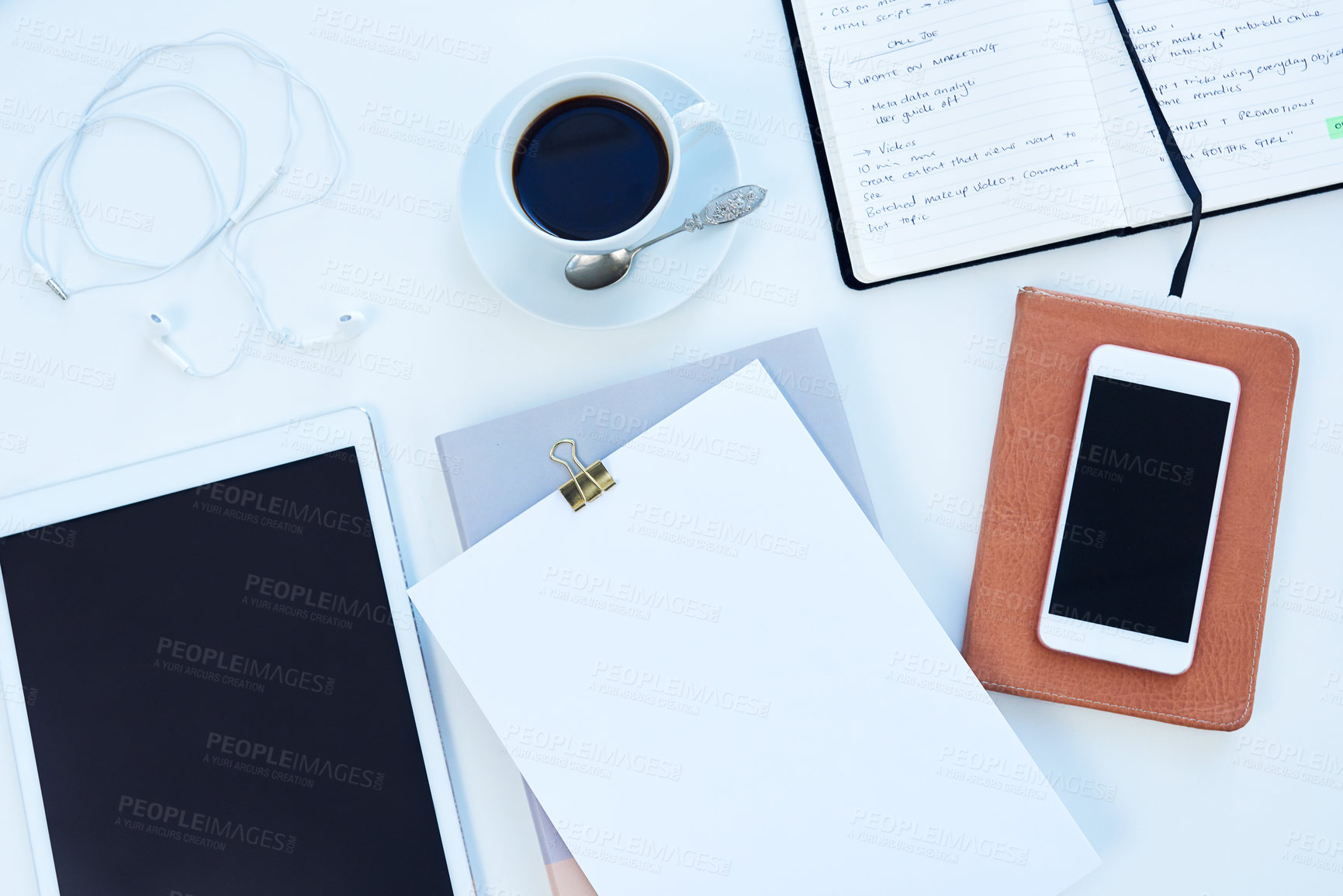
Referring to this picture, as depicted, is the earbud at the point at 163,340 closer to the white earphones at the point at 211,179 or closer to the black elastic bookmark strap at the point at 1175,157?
the white earphones at the point at 211,179

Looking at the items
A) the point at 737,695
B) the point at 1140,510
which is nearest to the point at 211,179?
the point at 737,695

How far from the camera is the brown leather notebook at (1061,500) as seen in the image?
0.70m

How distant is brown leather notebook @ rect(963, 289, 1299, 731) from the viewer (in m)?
0.70

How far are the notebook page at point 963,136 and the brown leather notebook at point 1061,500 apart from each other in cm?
8

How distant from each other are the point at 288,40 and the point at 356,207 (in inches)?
6.3

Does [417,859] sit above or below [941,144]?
→ below

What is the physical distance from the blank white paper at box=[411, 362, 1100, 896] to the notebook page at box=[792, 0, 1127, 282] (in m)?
0.21

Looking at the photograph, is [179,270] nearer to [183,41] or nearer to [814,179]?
[183,41]

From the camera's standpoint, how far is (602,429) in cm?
72

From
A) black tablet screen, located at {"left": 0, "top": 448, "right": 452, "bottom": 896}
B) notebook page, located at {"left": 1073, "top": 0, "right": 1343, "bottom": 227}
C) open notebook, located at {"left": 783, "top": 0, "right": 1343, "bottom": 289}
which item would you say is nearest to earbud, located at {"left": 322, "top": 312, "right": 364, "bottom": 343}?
black tablet screen, located at {"left": 0, "top": 448, "right": 452, "bottom": 896}

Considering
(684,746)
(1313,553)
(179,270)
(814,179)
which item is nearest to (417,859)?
(684,746)

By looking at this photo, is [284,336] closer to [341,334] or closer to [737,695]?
[341,334]

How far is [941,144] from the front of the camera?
2.40 ft

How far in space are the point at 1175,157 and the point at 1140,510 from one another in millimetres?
304
